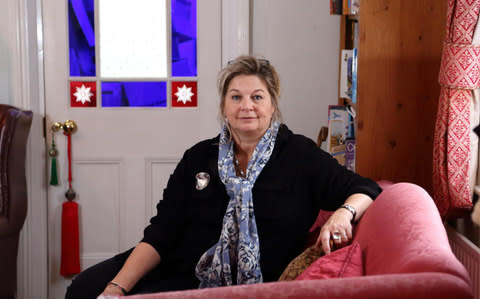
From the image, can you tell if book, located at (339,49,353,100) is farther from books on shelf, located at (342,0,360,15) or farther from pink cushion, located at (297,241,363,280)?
pink cushion, located at (297,241,363,280)

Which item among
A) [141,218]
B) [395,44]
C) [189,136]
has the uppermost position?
[395,44]

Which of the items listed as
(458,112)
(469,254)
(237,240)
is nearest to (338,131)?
(458,112)

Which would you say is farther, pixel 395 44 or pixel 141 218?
pixel 141 218

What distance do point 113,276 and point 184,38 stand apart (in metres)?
1.60

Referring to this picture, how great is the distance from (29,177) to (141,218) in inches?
23.8

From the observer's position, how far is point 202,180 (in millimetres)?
1869

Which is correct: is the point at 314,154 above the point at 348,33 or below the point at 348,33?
below

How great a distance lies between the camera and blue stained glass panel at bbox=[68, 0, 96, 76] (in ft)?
9.93

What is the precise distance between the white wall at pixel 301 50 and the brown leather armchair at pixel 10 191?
3.97 feet

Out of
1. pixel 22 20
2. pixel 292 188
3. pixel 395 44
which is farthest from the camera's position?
pixel 22 20

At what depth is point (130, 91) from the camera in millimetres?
3084

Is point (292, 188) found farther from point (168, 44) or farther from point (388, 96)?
point (168, 44)

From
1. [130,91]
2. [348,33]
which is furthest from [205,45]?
[348,33]

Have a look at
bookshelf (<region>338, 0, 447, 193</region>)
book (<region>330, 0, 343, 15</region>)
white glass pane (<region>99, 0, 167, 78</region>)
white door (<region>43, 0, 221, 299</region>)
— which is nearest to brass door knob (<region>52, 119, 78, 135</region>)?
white door (<region>43, 0, 221, 299</region>)
